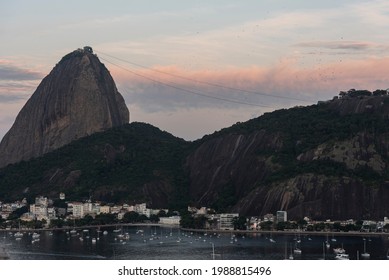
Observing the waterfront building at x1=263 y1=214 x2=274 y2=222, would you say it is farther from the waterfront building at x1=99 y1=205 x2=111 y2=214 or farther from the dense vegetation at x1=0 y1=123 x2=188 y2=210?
the dense vegetation at x1=0 y1=123 x2=188 y2=210

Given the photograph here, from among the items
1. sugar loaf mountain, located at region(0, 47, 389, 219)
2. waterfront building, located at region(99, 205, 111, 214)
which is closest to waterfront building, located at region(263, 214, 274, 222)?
sugar loaf mountain, located at region(0, 47, 389, 219)

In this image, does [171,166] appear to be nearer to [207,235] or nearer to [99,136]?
[99,136]

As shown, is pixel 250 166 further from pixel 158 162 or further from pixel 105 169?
pixel 105 169

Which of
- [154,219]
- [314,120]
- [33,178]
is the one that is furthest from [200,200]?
[33,178]

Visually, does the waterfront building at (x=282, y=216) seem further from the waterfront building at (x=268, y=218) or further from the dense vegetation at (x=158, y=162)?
the dense vegetation at (x=158, y=162)

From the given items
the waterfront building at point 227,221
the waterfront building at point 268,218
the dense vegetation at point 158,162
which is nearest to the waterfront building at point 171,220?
the dense vegetation at point 158,162

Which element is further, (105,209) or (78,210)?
(105,209)

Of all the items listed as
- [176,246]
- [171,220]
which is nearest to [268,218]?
[171,220]
